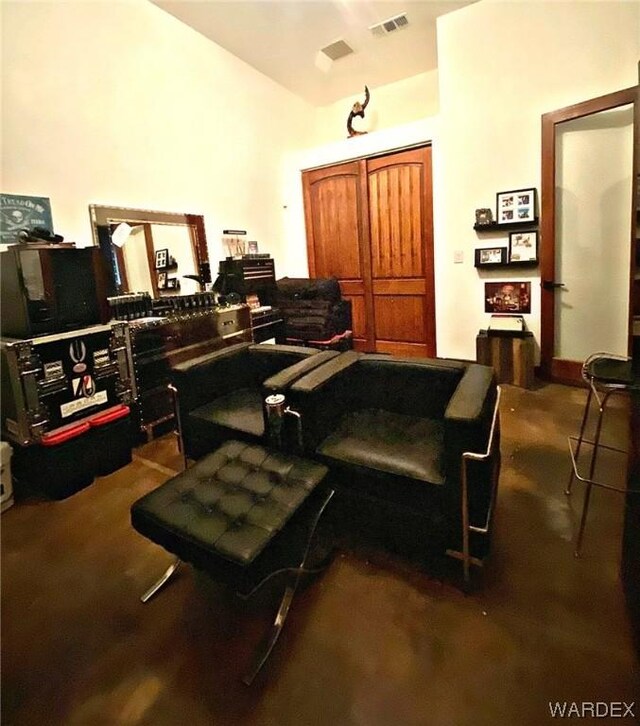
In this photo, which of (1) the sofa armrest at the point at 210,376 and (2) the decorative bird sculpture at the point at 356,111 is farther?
(2) the decorative bird sculpture at the point at 356,111

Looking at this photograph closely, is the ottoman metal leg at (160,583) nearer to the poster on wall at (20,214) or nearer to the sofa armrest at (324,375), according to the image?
the sofa armrest at (324,375)

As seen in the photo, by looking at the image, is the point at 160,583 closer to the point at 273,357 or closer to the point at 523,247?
the point at 273,357

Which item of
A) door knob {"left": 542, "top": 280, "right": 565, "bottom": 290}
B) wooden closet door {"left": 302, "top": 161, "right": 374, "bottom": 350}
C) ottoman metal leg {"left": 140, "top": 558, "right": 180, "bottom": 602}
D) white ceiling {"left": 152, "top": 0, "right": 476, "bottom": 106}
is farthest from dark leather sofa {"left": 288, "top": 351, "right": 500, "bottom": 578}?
white ceiling {"left": 152, "top": 0, "right": 476, "bottom": 106}

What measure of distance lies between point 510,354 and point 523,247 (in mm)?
→ 936

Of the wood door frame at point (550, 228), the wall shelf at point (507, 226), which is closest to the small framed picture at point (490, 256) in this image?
the wall shelf at point (507, 226)

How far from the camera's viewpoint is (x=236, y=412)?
212 centimetres

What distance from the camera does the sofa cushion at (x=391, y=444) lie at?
151 centimetres

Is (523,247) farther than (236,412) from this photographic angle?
Yes

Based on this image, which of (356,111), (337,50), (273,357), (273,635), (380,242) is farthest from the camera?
(356,111)

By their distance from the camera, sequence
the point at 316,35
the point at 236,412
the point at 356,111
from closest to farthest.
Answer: the point at 236,412, the point at 316,35, the point at 356,111

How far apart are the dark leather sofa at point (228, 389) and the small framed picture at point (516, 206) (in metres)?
2.35

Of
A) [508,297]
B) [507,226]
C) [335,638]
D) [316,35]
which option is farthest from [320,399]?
[316,35]

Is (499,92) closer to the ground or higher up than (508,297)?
higher up

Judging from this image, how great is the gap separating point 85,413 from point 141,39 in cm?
291
